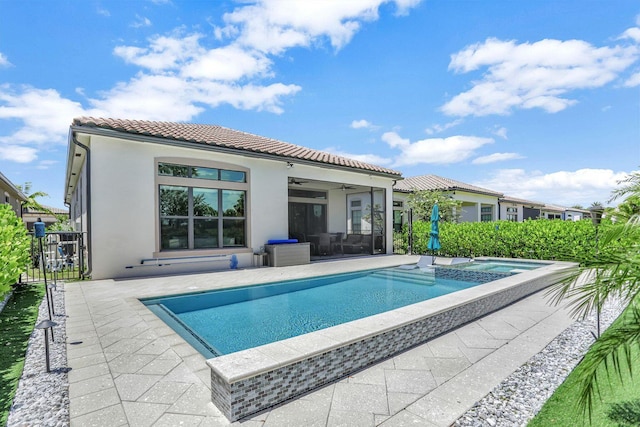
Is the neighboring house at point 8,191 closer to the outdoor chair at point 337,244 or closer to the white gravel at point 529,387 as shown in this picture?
the outdoor chair at point 337,244

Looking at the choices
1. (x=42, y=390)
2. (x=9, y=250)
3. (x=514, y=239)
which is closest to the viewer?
(x=42, y=390)

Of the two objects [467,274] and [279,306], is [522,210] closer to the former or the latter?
[467,274]

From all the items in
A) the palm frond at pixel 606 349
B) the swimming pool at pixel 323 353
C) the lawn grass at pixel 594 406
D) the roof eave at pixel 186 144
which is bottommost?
the lawn grass at pixel 594 406

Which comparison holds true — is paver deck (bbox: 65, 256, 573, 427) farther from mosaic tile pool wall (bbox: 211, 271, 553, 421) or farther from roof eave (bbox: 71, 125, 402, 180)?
roof eave (bbox: 71, 125, 402, 180)

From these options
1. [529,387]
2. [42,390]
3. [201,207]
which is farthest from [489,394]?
[201,207]

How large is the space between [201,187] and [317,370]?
9.24m

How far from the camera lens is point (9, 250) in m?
5.49

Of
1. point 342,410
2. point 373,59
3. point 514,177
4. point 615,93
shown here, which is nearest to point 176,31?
point 373,59

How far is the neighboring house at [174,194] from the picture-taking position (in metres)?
9.27

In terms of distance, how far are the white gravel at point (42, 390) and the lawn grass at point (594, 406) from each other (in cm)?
452

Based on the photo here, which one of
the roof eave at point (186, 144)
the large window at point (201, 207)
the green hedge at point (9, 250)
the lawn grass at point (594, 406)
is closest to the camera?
the lawn grass at point (594, 406)

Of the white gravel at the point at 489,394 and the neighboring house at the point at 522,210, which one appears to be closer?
the white gravel at the point at 489,394

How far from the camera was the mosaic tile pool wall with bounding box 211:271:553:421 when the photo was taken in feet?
9.37

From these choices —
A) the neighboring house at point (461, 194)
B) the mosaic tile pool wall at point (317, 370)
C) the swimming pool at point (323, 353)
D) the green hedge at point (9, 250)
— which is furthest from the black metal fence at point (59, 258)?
the neighboring house at point (461, 194)
